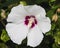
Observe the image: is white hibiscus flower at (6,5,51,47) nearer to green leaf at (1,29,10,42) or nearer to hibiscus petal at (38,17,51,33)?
hibiscus petal at (38,17,51,33)

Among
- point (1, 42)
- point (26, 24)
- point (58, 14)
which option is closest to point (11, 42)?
point (1, 42)

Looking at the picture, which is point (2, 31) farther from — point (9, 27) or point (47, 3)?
point (47, 3)

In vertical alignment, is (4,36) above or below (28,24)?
below

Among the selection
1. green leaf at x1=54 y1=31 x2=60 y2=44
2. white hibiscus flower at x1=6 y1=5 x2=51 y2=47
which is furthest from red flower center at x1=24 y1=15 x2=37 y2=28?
green leaf at x1=54 y1=31 x2=60 y2=44

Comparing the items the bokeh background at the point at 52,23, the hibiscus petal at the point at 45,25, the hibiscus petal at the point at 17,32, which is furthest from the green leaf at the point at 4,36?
the hibiscus petal at the point at 45,25

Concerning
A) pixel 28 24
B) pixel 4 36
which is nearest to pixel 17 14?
pixel 28 24

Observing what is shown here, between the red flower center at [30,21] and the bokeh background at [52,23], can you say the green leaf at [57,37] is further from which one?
the red flower center at [30,21]

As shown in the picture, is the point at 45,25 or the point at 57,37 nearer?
the point at 45,25

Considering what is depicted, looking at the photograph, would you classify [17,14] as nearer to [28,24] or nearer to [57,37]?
[28,24]
